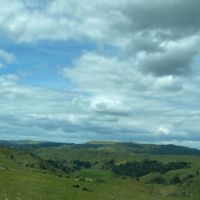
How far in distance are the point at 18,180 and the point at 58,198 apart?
76.1 ft

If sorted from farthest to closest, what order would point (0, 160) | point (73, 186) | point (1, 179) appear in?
point (0, 160) < point (73, 186) < point (1, 179)

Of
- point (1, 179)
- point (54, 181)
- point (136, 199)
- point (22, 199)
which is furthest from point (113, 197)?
point (1, 179)

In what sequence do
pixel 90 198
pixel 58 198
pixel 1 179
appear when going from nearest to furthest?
1. pixel 58 198
2. pixel 90 198
3. pixel 1 179

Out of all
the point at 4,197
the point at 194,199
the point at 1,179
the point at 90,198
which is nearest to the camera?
the point at 4,197

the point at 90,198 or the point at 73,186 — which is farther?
→ the point at 73,186

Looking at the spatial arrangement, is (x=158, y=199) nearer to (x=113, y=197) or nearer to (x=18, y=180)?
(x=113, y=197)

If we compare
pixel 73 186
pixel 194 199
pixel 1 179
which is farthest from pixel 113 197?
pixel 194 199

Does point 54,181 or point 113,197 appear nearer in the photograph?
point 113,197

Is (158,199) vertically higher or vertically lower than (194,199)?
higher

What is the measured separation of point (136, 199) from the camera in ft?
307

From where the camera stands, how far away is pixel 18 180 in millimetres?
93312

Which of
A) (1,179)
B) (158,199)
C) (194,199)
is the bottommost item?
(194,199)

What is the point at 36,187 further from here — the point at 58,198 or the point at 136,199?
the point at 136,199

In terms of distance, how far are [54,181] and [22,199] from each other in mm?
30028
